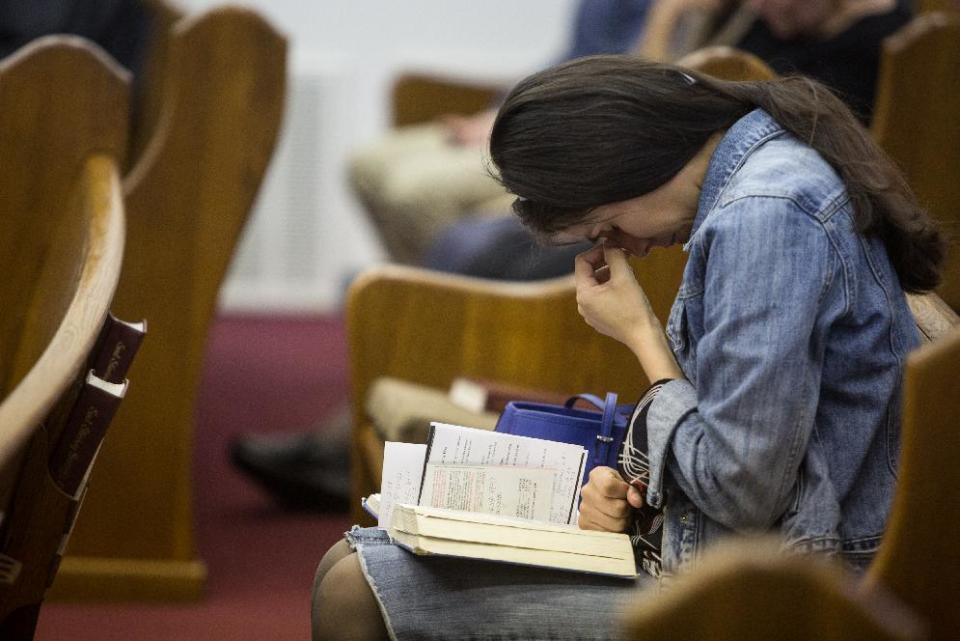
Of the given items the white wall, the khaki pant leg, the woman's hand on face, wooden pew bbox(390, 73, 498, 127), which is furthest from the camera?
the white wall

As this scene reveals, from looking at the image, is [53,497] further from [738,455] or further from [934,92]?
[934,92]

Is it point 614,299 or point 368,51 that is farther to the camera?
point 368,51

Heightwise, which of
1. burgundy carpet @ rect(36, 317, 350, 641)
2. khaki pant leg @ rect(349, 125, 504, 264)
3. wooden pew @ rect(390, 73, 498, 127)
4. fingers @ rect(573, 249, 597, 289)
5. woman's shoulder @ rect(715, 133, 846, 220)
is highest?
woman's shoulder @ rect(715, 133, 846, 220)

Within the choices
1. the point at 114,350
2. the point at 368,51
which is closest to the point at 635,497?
the point at 114,350

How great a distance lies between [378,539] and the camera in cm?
127

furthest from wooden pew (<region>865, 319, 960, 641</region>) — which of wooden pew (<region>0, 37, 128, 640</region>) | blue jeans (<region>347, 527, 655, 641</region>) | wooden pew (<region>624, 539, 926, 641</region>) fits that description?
wooden pew (<region>0, 37, 128, 640</region>)

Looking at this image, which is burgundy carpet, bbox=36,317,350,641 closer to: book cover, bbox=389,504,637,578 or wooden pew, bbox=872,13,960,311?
book cover, bbox=389,504,637,578

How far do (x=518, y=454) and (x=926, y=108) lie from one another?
107 cm

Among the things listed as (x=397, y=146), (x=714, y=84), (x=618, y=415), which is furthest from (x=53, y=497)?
(x=397, y=146)

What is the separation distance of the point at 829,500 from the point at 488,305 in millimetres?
969

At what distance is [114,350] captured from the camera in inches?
45.1

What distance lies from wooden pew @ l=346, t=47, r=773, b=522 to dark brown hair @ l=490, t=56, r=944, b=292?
720mm

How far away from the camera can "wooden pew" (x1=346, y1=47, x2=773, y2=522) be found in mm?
1960

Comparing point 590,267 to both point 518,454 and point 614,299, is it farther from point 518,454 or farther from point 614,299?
point 518,454
